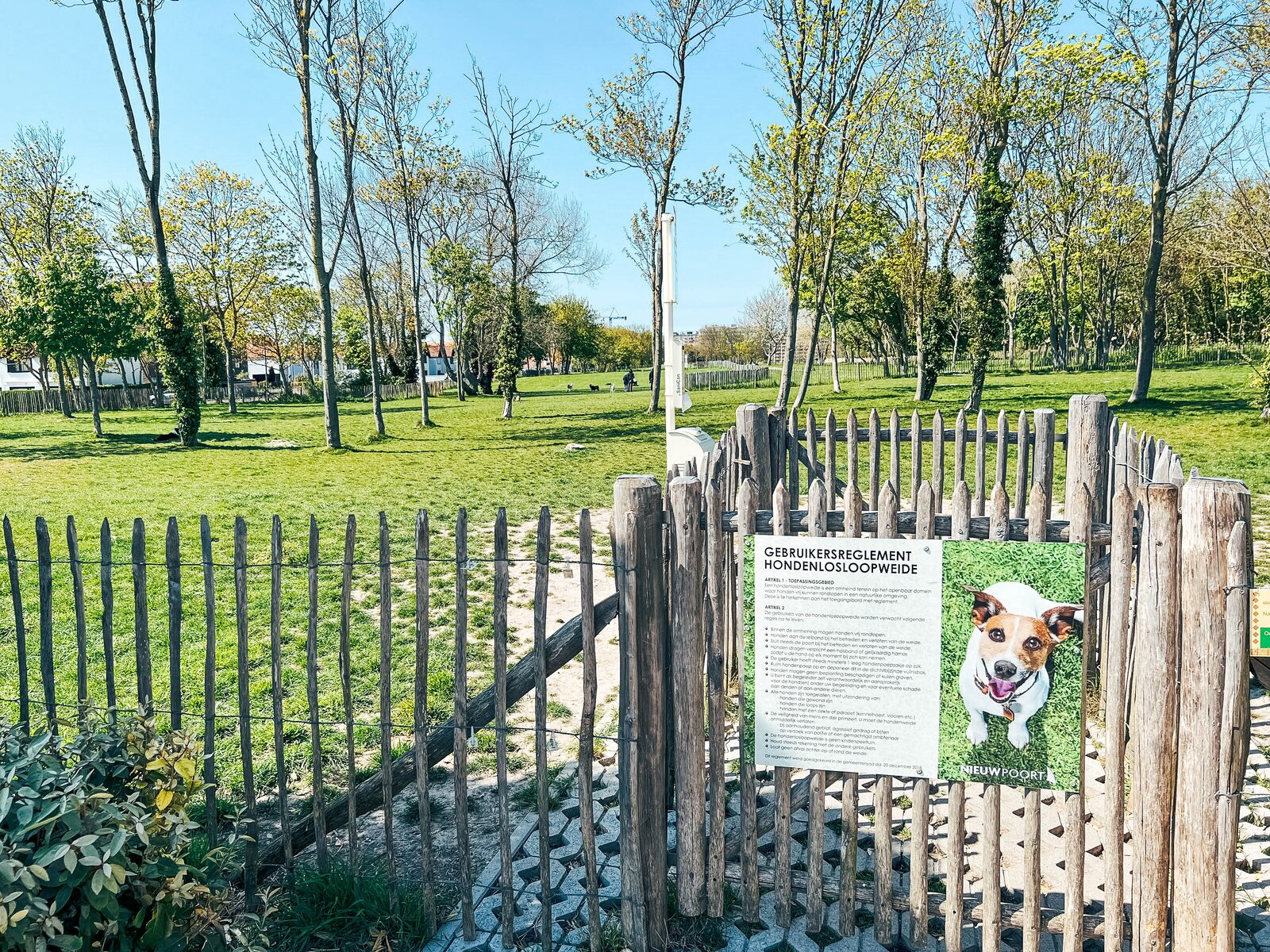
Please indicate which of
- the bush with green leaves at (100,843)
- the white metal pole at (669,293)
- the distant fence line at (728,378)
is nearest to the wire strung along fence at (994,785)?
the bush with green leaves at (100,843)

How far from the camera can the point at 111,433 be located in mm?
25594

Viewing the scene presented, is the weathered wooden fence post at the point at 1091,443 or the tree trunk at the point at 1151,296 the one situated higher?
the tree trunk at the point at 1151,296

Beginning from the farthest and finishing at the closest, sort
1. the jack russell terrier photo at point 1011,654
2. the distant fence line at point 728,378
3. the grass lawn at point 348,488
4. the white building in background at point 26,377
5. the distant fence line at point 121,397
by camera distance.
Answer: the white building in background at point 26,377 < the distant fence line at point 728,378 < the distant fence line at point 121,397 < the grass lawn at point 348,488 < the jack russell terrier photo at point 1011,654

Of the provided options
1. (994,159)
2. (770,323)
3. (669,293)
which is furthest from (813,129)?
(770,323)

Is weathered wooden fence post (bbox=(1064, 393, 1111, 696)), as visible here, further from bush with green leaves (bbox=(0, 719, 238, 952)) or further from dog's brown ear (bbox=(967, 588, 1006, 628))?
bush with green leaves (bbox=(0, 719, 238, 952))

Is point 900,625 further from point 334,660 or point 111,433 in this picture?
point 111,433

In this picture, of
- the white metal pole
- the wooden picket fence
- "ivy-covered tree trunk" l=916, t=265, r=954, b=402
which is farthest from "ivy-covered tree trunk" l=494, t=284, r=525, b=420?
the white metal pole

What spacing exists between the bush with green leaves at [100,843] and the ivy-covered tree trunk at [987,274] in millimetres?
24313

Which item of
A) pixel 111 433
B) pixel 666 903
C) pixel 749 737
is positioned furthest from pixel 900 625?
pixel 111 433

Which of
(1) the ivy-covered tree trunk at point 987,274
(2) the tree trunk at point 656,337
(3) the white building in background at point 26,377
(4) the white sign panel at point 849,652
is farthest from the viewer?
(3) the white building in background at point 26,377

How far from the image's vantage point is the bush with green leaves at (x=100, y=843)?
235cm

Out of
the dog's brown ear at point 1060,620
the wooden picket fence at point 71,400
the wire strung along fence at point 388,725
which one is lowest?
the wire strung along fence at point 388,725

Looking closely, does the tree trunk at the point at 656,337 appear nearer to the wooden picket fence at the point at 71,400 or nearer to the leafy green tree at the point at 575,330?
the wooden picket fence at the point at 71,400

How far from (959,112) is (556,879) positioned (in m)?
26.2
